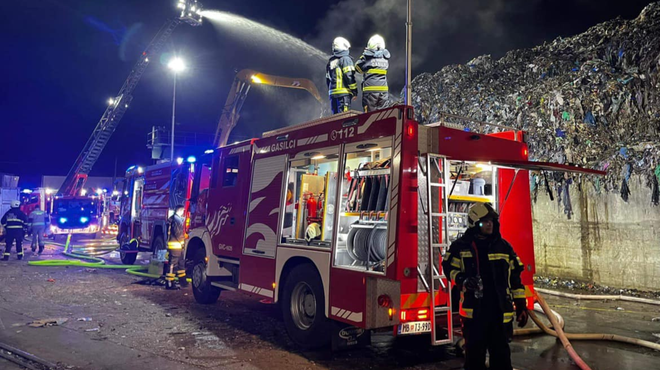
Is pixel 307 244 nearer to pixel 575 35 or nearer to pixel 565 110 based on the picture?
pixel 565 110

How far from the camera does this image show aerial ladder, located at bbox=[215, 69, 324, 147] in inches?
535

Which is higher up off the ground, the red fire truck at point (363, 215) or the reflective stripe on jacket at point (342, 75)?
the reflective stripe on jacket at point (342, 75)

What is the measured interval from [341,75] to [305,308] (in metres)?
4.16

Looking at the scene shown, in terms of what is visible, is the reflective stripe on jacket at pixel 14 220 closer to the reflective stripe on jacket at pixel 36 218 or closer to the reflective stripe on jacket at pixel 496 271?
the reflective stripe on jacket at pixel 36 218

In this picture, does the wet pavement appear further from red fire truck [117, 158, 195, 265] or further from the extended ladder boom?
the extended ladder boom

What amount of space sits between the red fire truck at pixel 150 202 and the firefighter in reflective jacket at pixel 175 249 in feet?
1.15

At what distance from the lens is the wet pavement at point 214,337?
5.17 meters

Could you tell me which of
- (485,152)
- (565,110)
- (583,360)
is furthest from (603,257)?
(485,152)

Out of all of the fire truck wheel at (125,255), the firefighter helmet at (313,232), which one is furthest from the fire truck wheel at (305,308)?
the fire truck wheel at (125,255)

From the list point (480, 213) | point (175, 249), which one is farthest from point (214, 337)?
point (175, 249)

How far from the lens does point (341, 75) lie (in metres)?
A: 8.18

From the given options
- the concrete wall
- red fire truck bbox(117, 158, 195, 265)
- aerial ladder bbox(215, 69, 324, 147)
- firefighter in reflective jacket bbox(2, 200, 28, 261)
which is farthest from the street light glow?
the concrete wall

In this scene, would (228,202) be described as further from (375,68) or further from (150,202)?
(150,202)

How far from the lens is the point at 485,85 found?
1382 cm
